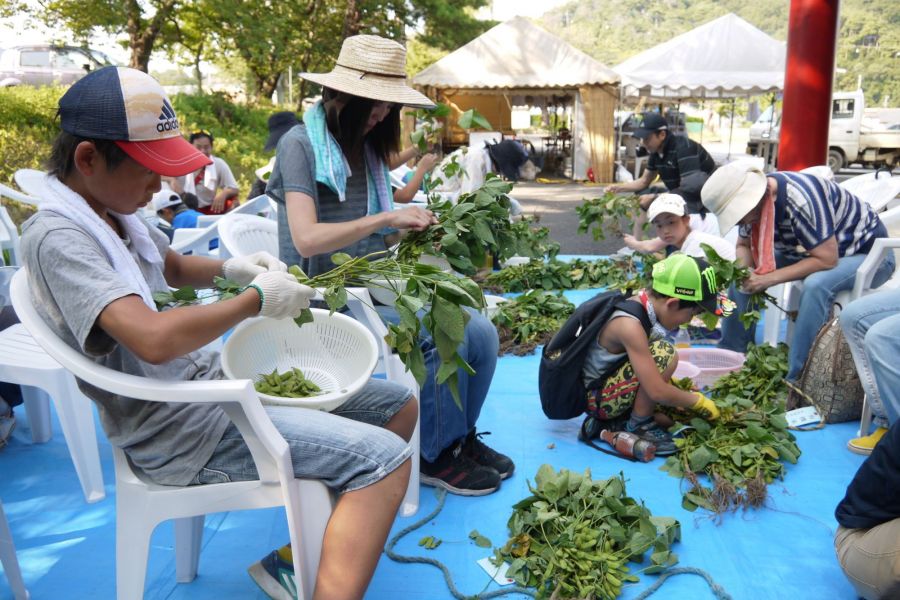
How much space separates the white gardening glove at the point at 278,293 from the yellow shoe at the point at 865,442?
2471mm

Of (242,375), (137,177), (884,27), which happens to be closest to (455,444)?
(242,375)

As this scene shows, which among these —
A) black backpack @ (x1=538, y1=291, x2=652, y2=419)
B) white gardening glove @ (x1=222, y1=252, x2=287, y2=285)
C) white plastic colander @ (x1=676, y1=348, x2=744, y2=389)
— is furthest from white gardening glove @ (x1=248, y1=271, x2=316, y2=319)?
white plastic colander @ (x1=676, y1=348, x2=744, y2=389)

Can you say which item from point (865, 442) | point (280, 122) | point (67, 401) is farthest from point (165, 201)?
point (865, 442)

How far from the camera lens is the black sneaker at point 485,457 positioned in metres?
2.84

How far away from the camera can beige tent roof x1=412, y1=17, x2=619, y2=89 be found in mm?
15609

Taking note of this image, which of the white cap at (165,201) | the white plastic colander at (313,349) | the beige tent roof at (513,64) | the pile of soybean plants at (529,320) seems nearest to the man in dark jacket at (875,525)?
the white plastic colander at (313,349)

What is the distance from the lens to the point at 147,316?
146 centimetres

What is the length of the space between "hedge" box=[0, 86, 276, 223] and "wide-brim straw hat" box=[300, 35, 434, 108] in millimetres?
919

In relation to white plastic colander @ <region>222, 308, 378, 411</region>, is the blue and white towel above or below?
above

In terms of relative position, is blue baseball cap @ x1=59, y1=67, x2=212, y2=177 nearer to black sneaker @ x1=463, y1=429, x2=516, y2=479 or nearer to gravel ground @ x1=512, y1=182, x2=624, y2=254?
black sneaker @ x1=463, y1=429, x2=516, y2=479

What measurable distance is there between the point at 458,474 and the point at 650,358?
91 centimetres

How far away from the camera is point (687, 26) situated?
9475 cm

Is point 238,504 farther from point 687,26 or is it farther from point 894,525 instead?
point 687,26

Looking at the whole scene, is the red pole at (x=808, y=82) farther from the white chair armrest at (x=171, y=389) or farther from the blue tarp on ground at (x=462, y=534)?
the white chair armrest at (x=171, y=389)
